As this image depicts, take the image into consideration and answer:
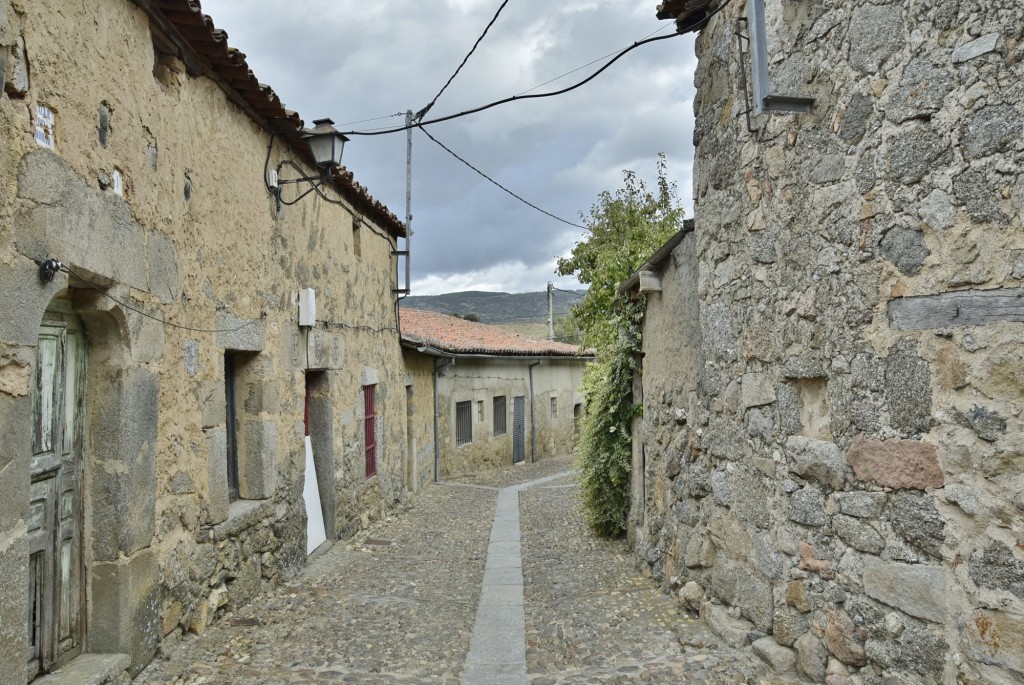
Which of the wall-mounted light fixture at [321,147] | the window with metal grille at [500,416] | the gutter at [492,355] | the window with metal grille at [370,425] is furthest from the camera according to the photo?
the window with metal grille at [500,416]

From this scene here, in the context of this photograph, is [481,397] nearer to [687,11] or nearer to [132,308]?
[687,11]

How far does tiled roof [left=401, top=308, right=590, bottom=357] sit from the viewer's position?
12.6 m

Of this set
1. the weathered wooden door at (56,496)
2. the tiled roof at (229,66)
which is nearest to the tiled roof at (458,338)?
the tiled roof at (229,66)

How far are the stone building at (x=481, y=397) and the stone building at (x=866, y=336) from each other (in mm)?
7392

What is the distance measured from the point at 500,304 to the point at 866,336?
56.1 metres

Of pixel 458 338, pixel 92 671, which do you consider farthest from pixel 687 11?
pixel 458 338

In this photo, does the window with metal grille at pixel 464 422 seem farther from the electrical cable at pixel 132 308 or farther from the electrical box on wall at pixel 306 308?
the electrical cable at pixel 132 308

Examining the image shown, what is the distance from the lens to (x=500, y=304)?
5925cm

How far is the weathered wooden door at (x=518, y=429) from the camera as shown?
56.8 feet

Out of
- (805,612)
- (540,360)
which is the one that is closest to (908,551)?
(805,612)

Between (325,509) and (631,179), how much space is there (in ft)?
34.5

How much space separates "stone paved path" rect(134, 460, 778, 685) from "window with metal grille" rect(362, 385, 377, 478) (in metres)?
1.45

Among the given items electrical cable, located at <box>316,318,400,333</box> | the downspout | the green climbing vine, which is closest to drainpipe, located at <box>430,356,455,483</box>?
the downspout

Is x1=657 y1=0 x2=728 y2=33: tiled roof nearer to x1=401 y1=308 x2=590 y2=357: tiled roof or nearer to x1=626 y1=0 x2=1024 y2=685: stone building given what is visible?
x1=626 y1=0 x2=1024 y2=685: stone building
